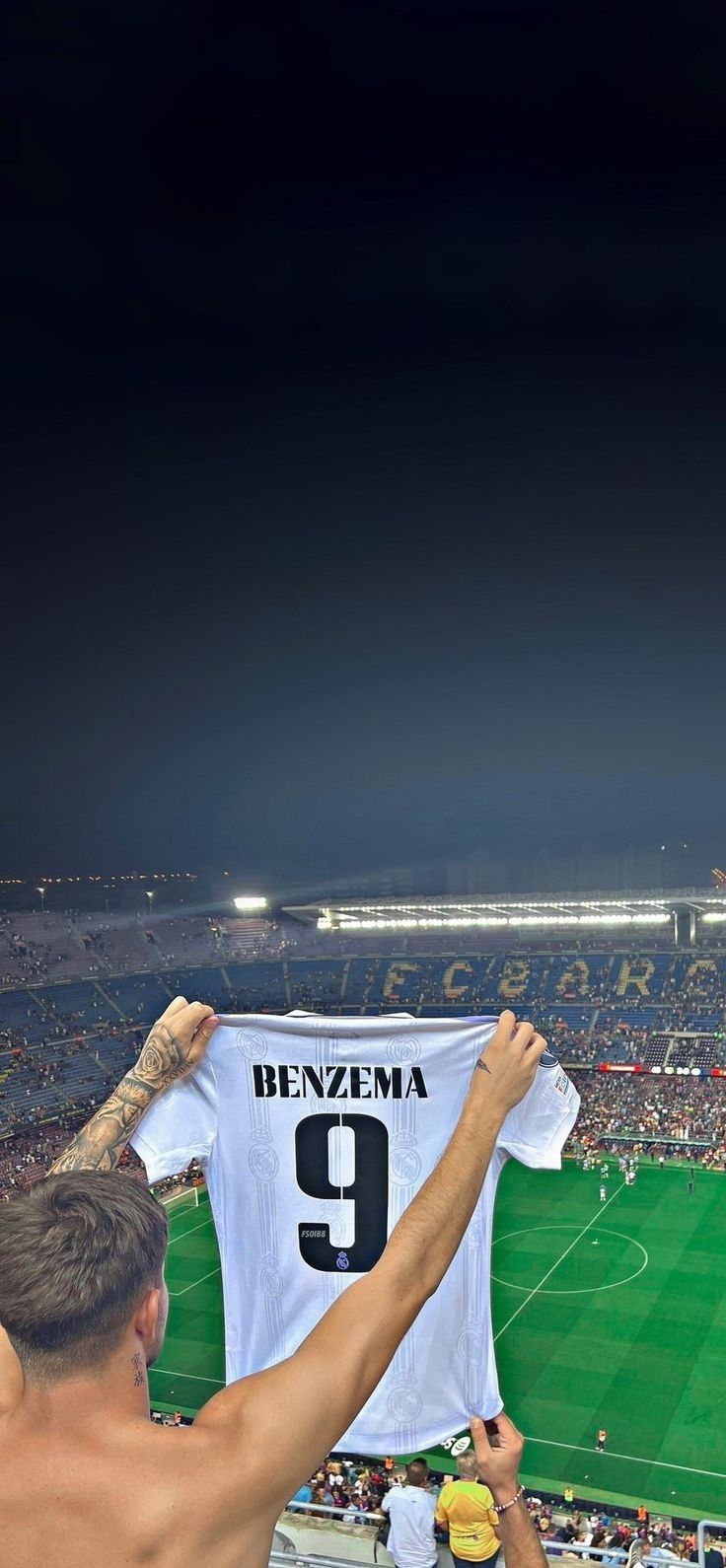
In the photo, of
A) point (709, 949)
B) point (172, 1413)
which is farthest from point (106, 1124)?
point (709, 949)

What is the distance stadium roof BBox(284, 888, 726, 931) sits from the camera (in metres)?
52.0

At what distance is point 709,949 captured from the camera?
163ft

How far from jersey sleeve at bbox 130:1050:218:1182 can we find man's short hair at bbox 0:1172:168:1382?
172 cm

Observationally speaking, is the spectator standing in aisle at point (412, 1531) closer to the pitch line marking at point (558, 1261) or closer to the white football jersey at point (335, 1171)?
the white football jersey at point (335, 1171)

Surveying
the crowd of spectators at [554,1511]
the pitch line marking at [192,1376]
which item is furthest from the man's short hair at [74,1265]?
the pitch line marking at [192,1376]

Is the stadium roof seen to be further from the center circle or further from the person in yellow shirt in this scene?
the person in yellow shirt

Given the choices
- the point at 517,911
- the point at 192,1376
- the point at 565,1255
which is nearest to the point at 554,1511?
the point at 192,1376

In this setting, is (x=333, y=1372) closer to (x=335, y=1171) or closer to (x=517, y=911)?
(x=335, y=1171)

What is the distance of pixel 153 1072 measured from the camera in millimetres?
3365

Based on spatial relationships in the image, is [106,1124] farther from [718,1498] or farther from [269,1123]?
[718,1498]

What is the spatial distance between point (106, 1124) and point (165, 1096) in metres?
0.45

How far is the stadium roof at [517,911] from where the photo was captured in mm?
51969

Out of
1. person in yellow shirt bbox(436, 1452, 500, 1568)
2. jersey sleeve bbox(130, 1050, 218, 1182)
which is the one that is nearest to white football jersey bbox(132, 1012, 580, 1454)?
jersey sleeve bbox(130, 1050, 218, 1182)

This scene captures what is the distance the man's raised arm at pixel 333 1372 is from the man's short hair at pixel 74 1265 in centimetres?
21
